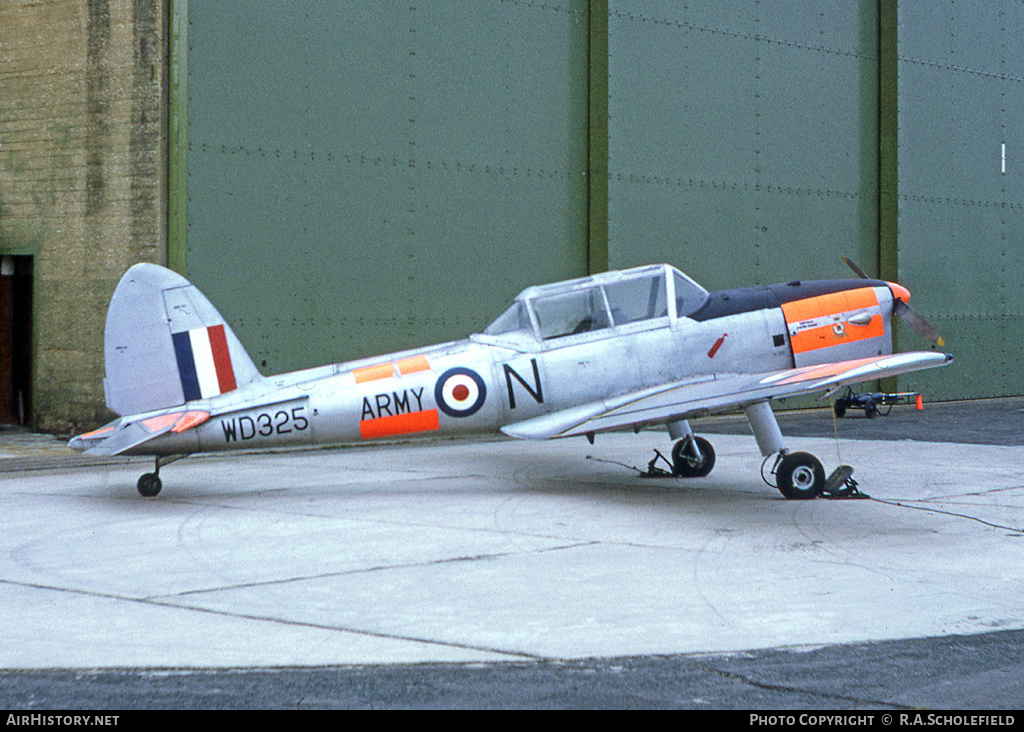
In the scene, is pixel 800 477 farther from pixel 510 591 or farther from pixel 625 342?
pixel 510 591

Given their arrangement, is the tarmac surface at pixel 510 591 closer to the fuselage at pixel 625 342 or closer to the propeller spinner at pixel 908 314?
the fuselage at pixel 625 342

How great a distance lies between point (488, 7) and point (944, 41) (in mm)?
11633

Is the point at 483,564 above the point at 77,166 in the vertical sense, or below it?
below

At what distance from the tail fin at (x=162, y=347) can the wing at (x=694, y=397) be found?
116 inches

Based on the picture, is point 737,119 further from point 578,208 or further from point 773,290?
point 773,290

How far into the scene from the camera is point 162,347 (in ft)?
31.0

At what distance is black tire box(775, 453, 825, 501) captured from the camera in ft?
31.5

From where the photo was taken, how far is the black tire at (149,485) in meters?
9.77

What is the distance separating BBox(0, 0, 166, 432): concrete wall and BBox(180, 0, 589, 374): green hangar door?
1.57 feet

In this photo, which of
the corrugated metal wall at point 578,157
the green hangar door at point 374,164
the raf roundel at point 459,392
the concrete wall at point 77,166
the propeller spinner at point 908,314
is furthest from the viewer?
the corrugated metal wall at point 578,157

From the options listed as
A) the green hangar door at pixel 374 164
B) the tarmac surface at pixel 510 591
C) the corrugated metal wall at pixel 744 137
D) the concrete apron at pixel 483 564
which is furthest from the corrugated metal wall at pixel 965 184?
the tarmac surface at pixel 510 591

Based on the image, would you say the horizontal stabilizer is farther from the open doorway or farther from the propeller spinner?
the open doorway

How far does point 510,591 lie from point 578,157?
12576mm

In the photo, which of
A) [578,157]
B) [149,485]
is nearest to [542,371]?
[149,485]
